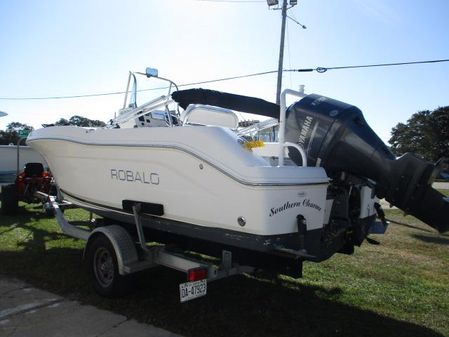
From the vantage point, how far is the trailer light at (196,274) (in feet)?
12.2

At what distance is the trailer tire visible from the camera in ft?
14.3

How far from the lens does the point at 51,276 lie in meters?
5.12

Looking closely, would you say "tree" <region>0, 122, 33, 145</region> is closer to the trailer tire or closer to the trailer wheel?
the trailer wheel

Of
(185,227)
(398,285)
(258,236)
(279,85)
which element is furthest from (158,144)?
(279,85)

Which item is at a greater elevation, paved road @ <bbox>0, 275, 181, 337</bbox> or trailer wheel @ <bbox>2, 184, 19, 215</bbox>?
trailer wheel @ <bbox>2, 184, 19, 215</bbox>

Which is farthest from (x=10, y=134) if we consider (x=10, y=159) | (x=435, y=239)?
(x=435, y=239)

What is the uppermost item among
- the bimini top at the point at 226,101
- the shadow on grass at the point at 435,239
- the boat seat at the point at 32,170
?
the bimini top at the point at 226,101

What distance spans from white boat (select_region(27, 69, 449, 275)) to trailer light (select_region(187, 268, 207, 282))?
279 millimetres

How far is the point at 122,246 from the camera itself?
4340 mm

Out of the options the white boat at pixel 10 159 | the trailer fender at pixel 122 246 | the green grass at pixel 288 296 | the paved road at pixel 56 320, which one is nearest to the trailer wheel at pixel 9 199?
the green grass at pixel 288 296

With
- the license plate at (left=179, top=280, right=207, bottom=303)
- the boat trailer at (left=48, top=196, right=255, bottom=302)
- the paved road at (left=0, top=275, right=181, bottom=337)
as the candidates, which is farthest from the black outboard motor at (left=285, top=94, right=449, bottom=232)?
the paved road at (left=0, top=275, right=181, bottom=337)

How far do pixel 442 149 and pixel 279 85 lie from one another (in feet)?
158

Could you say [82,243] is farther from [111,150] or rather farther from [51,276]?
[111,150]

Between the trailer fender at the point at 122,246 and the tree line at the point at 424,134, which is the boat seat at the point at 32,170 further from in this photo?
the tree line at the point at 424,134
